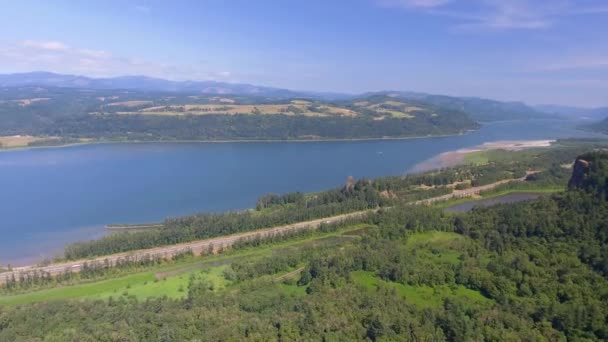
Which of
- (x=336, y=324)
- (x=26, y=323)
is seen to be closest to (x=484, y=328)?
(x=336, y=324)

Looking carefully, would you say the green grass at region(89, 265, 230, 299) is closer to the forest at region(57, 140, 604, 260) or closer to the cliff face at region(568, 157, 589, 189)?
the forest at region(57, 140, 604, 260)

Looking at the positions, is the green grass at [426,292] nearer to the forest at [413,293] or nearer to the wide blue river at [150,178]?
the forest at [413,293]

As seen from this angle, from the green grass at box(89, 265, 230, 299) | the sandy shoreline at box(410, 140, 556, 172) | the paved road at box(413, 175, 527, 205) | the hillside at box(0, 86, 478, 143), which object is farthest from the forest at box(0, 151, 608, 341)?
the hillside at box(0, 86, 478, 143)

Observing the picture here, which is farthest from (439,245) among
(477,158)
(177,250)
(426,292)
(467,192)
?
(477,158)

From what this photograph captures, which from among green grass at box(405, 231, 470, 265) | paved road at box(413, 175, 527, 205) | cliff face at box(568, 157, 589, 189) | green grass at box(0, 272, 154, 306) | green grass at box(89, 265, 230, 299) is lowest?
green grass at box(0, 272, 154, 306)

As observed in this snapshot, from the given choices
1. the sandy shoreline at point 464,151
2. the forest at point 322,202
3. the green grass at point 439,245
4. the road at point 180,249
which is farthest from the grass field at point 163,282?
the sandy shoreline at point 464,151

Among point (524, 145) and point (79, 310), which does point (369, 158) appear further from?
point (79, 310)

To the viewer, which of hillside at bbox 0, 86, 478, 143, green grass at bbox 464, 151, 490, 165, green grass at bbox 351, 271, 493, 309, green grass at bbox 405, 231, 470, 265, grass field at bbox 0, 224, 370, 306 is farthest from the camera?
hillside at bbox 0, 86, 478, 143

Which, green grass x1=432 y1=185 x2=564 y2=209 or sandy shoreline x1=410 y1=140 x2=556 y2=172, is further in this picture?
sandy shoreline x1=410 y1=140 x2=556 y2=172
